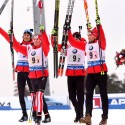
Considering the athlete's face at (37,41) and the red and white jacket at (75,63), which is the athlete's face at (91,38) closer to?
the red and white jacket at (75,63)

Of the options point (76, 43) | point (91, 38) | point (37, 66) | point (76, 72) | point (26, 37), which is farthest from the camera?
point (26, 37)

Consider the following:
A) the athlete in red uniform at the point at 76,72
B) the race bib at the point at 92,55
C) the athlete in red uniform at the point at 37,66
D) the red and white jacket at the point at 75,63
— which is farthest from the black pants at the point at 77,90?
the race bib at the point at 92,55

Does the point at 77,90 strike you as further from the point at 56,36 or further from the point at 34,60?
the point at 56,36

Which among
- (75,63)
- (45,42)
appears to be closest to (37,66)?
(45,42)

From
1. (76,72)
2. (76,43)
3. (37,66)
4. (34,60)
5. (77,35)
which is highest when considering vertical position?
(77,35)

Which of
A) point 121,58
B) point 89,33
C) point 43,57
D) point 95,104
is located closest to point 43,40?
point 43,57

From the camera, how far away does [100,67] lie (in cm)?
577

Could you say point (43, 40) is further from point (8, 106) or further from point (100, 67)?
point (8, 106)

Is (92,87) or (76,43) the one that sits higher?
(76,43)

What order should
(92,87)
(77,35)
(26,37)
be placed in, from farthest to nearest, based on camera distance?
1. (26,37)
2. (77,35)
3. (92,87)

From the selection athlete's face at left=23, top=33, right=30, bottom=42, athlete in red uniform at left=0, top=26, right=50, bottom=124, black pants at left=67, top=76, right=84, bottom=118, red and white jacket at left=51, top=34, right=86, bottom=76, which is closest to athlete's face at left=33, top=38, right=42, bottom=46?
athlete in red uniform at left=0, top=26, right=50, bottom=124

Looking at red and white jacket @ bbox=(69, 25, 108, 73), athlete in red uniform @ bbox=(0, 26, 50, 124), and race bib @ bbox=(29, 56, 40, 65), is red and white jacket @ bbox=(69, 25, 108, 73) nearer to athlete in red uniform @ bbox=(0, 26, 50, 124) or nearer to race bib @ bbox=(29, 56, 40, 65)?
athlete in red uniform @ bbox=(0, 26, 50, 124)

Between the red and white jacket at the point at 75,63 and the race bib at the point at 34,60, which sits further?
the red and white jacket at the point at 75,63

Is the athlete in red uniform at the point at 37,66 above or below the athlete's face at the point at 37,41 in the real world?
below
